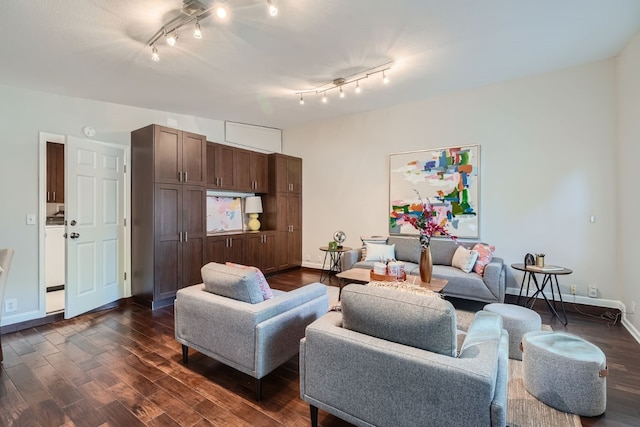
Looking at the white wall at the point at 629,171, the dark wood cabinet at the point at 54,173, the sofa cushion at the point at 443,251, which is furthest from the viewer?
the dark wood cabinet at the point at 54,173

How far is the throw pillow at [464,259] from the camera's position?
147 inches

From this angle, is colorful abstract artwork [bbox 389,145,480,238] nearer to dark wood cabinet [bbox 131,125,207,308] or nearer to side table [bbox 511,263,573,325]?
side table [bbox 511,263,573,325]

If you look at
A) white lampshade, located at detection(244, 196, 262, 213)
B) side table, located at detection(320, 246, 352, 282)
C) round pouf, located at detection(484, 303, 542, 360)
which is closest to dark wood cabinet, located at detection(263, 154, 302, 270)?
white lampshade, located at detection(244, 196, 262, 213)

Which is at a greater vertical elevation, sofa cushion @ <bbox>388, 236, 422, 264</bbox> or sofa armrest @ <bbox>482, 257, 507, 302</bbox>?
sofa cushion @ <bbox>388, 236, 422, 264</bbox>

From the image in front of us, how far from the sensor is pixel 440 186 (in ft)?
14.6

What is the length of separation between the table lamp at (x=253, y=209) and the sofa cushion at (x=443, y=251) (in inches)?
121

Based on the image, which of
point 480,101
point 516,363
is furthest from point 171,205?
point 480,101

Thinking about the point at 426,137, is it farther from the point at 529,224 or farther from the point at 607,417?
the point at 607,417

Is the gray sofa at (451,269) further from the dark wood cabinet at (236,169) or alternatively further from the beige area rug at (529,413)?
the dark wood cabinet at (236,169)

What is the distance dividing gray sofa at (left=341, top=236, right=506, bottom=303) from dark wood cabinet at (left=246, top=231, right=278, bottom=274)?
5.05 ft

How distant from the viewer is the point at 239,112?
493 cm

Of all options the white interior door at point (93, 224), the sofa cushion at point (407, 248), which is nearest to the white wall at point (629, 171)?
the sofa cushion at point (407, 248)

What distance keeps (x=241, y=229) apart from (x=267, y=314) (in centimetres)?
365

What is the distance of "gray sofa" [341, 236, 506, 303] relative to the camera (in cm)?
347
